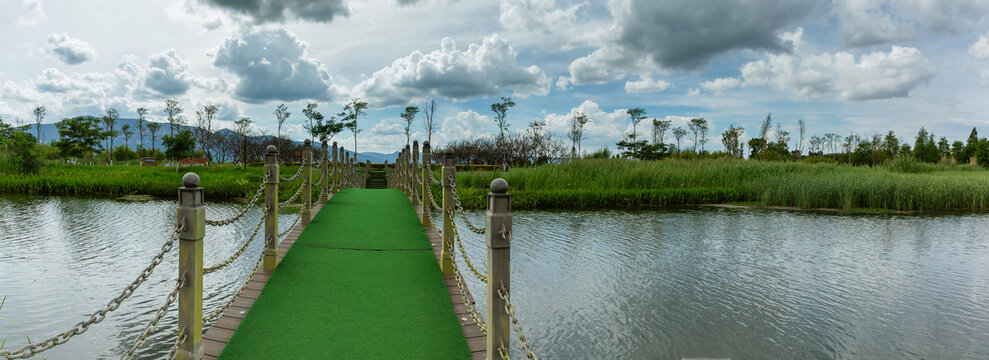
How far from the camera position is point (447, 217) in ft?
16.5

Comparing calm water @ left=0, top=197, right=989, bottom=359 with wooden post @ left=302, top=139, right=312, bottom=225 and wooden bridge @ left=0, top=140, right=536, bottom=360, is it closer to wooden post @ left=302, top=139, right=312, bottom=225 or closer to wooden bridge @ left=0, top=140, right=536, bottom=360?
wooden bridge @ left=0, top=140, right=536, bottom=360

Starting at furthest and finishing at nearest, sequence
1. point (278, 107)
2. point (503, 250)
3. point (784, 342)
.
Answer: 1. point (278, 107)
2. point (784, 342)
3. point (503, 250)

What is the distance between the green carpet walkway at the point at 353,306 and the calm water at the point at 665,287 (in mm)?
952

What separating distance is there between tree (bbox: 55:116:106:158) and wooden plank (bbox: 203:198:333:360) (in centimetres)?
4140

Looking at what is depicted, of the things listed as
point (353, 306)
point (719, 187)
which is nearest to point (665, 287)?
point (353, 306)

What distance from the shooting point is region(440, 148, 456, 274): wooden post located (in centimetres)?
484

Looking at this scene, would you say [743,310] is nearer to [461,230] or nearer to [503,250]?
[503,250]

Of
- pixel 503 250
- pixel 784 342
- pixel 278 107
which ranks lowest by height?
pixel 784 342

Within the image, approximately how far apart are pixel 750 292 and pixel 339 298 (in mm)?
4910

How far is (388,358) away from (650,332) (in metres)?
2.75

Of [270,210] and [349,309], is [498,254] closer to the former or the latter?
[349,309]

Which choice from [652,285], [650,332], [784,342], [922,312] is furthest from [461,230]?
[922,312]

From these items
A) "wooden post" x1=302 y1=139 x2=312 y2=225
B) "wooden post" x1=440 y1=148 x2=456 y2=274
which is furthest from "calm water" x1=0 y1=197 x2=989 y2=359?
"wooden post" x1=302 y1=139 x2=312 y2=225

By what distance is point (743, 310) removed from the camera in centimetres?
525
